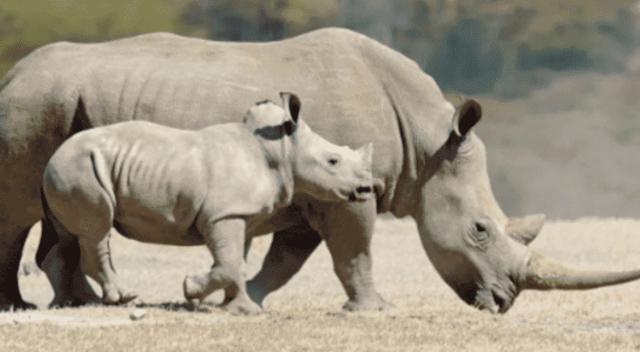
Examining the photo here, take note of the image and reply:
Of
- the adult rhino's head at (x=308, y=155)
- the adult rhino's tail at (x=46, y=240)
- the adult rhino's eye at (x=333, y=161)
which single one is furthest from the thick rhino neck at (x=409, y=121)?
the adult rhino's tail at (x=46, y=240)

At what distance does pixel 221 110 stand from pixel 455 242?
205cm

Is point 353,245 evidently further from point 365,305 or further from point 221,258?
point 221,258

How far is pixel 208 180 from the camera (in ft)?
40.3

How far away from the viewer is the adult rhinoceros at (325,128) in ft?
43.7

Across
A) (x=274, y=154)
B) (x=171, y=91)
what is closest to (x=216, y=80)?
(x=171, y=91)

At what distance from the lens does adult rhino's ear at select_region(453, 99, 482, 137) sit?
13867mm

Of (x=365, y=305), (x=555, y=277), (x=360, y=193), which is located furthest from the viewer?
(x=555, y=277)

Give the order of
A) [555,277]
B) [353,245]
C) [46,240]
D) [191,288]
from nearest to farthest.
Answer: [191,288] < [353,245] < [555,277] < [46,240]

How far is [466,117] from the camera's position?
14.0m

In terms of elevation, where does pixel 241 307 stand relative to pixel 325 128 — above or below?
below

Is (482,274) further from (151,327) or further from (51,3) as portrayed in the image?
(51,3)

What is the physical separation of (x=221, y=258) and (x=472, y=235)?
254 cm

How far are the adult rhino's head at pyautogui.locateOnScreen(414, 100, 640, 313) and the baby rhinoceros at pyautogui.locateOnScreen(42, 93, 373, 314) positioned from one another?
5.88ft

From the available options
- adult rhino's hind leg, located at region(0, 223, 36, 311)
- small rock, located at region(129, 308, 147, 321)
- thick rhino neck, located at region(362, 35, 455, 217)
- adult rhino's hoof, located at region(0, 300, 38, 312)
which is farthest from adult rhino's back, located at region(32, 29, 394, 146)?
small rock, located at region(129, 308, 147, 321)
